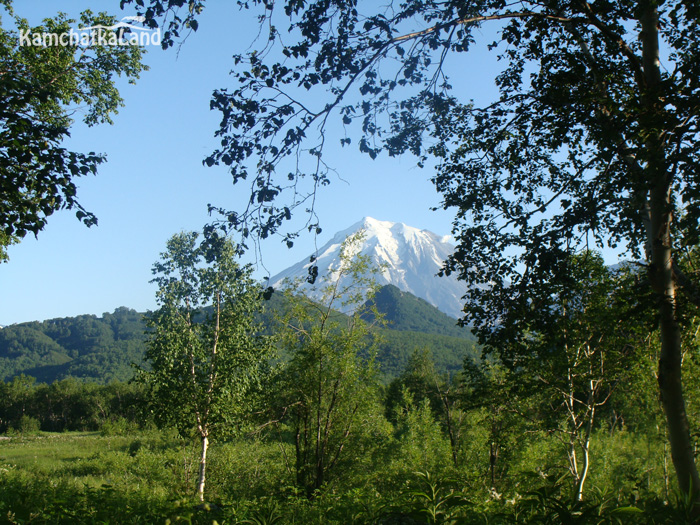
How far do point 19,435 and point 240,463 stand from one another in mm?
55769

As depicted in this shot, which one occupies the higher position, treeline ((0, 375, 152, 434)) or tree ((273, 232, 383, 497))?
tree ((273, 232, 383, 497))

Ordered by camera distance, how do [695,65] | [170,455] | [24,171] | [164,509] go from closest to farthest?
[164,509] < [695,65] < [24,171] < [170,455]

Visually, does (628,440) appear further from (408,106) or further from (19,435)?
(19,435)

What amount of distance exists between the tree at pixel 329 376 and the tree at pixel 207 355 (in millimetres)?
2774

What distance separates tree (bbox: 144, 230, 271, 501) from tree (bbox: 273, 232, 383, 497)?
2.77 m

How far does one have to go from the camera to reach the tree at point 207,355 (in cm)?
1600

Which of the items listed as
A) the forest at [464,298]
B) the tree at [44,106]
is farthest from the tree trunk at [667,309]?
the tree at [44,106]

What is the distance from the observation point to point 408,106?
6605 millimetres

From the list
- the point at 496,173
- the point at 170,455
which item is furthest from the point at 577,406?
the point at 170,455

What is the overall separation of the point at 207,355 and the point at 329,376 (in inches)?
247

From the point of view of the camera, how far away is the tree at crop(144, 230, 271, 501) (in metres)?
16.0

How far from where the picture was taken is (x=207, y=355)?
17.1 meters

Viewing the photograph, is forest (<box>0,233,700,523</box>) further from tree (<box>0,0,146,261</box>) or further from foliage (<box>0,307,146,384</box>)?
foliage (<box>0,307,146,384</box>)

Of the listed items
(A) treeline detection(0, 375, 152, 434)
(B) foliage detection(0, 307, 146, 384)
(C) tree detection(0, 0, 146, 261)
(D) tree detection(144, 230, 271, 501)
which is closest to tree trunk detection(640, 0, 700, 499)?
(C) tree detection(0, 0, 146, 261)
